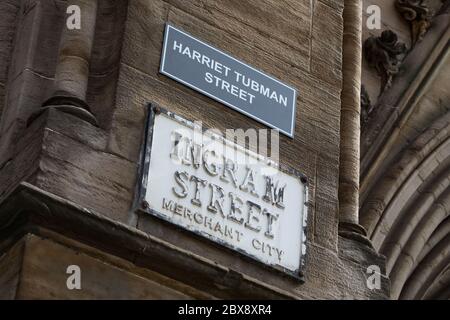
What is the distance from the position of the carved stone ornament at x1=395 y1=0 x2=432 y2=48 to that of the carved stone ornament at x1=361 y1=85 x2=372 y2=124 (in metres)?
0.58

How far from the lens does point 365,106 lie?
9.34m

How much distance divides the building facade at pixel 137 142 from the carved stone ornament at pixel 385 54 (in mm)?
1774

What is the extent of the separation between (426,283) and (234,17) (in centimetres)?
340

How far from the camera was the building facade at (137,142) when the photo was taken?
5.68m

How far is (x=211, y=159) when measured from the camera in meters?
6.16

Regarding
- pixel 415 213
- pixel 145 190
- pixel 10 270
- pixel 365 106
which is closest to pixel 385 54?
pixel 365 106

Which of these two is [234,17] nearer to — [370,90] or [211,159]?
[211,159]

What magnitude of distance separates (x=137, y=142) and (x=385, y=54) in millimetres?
3699

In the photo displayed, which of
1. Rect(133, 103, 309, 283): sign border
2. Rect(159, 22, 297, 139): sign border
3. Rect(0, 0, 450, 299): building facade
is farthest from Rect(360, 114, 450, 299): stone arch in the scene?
Result: Rect(133, 103, 309, 283): sign border

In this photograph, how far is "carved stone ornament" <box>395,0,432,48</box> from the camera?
982 cm

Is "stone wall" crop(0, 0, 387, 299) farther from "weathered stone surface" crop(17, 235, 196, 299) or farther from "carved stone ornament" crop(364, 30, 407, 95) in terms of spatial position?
"carved stone ornament" crop(364, 30, 407, 95)

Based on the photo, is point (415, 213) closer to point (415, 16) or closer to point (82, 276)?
point (415, 16)

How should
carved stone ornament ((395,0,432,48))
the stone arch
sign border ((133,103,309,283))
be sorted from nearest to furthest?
1. sign border ((133,103,309,283))
2. the stone arch
3. carved stone ornament ((395,0,432,48))

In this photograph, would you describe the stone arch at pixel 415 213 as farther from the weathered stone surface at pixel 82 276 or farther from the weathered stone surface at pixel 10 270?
the weathered stone surface at pixel 10 270
